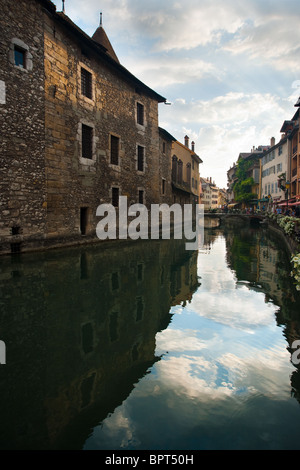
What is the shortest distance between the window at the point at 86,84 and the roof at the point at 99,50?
110 cm

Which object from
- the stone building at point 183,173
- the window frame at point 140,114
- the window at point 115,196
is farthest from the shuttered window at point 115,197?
the stone building at point 183,173

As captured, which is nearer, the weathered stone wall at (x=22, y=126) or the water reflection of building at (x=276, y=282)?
the water reflection of building at (x=276, y=282)

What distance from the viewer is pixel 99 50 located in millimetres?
14055

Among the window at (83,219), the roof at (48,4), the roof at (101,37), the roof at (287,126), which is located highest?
the roof at (101,37)

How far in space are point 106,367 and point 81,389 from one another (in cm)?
49

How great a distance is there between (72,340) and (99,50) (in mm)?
14302

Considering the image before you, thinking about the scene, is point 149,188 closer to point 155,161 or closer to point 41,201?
point 155,161

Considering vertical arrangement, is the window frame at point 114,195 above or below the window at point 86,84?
below

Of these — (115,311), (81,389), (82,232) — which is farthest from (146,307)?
(82,232)

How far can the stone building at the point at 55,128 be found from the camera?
10047 millimetres

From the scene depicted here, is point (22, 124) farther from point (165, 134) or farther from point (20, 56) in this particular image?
point (165, 134)

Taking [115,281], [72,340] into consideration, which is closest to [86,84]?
[115,281]

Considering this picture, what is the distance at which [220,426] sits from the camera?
2.53m

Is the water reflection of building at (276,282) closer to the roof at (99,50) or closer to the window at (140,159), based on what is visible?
the window at (140,159)
